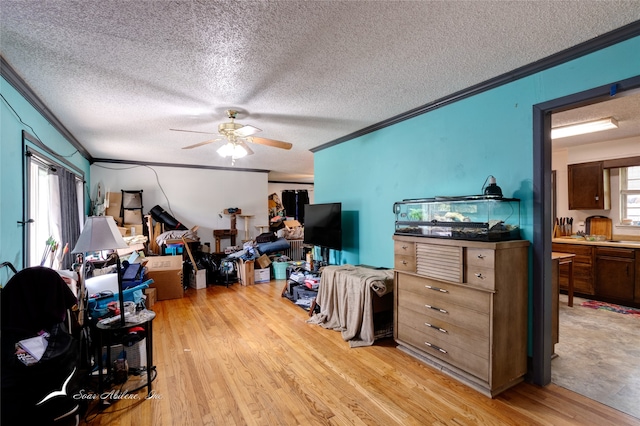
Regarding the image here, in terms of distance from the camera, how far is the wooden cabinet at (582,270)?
4.39 metres

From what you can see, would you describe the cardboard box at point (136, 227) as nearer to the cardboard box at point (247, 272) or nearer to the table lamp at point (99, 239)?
the cardboard box at point (247, 272)

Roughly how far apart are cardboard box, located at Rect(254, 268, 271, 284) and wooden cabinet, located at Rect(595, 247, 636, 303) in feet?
17.2

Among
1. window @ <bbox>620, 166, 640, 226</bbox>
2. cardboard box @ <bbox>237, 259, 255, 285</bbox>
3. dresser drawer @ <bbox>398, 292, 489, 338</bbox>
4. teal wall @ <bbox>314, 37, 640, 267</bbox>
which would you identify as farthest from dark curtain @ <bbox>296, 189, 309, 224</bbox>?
window @ <bbox>620, 166, 640, 226</bbox>

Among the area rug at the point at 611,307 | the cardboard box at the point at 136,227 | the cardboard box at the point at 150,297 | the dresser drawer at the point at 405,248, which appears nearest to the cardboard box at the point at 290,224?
the cardboard box at the point at 136,227

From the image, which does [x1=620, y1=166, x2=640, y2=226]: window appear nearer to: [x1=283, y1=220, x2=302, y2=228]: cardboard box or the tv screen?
the tv screen

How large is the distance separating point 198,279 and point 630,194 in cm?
707

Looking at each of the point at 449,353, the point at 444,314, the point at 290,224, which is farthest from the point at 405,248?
the point at 290,224

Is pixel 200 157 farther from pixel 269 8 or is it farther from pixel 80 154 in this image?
pixel 269 8

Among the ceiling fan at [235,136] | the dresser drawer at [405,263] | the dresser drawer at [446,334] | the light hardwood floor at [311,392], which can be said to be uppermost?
the ceiling fan at [235,136]

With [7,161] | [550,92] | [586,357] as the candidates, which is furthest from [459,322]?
[7,161]

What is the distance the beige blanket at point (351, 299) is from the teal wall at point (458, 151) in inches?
23.8

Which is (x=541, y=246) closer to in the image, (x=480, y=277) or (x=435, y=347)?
(x=480, y=277)

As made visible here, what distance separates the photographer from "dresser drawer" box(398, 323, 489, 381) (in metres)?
2.16

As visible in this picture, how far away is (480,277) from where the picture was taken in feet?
7.16
